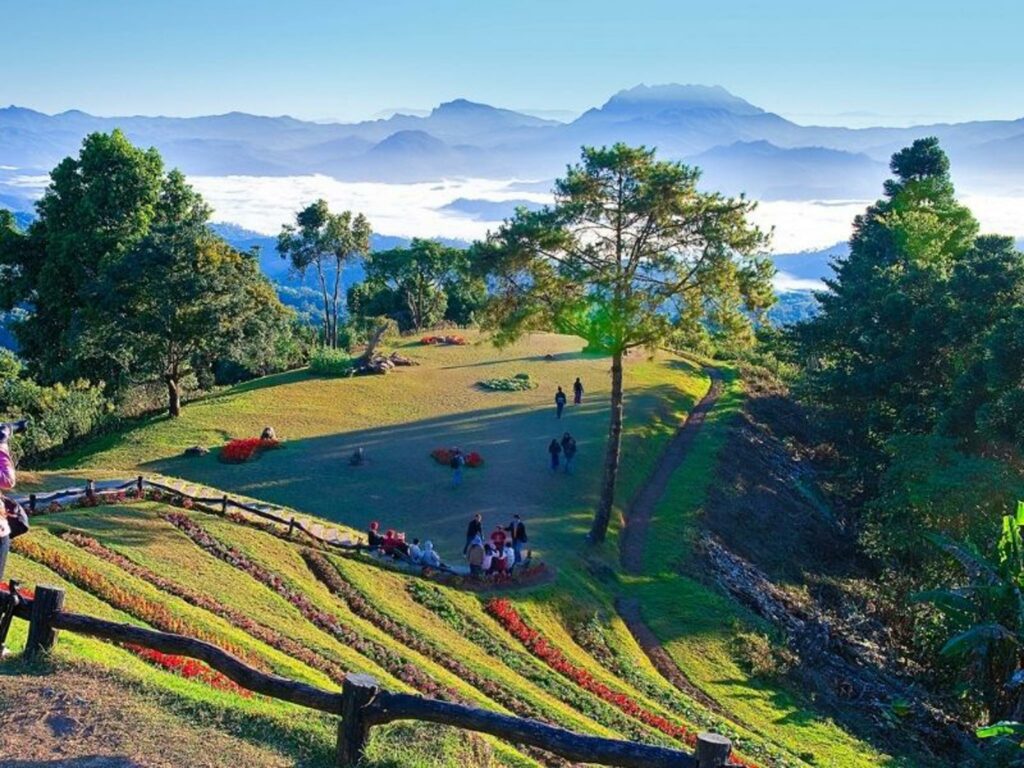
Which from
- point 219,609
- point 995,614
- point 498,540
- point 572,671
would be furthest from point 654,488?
point 219,609

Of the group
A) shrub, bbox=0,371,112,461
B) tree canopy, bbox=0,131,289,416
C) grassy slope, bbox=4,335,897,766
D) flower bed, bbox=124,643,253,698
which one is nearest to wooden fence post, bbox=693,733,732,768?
grassy slope, bbox=4,335,897,766

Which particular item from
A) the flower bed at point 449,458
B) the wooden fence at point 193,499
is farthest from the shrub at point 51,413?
the flower bed at point 449,458

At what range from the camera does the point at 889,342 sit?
40.2 m

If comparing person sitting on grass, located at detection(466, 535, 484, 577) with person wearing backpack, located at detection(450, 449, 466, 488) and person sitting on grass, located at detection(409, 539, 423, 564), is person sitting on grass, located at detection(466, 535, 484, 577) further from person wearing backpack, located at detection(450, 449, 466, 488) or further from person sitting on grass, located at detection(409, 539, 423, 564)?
person wearing backpack, located at detection(450, 449, 466, 488)

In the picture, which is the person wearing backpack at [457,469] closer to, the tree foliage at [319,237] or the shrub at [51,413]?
the shrub at [51,413]

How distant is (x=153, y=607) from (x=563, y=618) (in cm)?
1212

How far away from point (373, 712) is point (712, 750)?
3522 millimetres

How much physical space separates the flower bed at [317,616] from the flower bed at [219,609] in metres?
1.53

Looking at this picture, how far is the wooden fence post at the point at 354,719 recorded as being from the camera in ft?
30.2

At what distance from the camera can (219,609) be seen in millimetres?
17359

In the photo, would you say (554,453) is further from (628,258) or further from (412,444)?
(628,258)

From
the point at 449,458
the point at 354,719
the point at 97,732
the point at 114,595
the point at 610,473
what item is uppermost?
the point at 354,719

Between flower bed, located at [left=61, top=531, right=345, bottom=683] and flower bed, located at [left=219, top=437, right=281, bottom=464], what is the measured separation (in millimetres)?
14731

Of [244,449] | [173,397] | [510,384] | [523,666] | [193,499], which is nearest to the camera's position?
[523,666]
